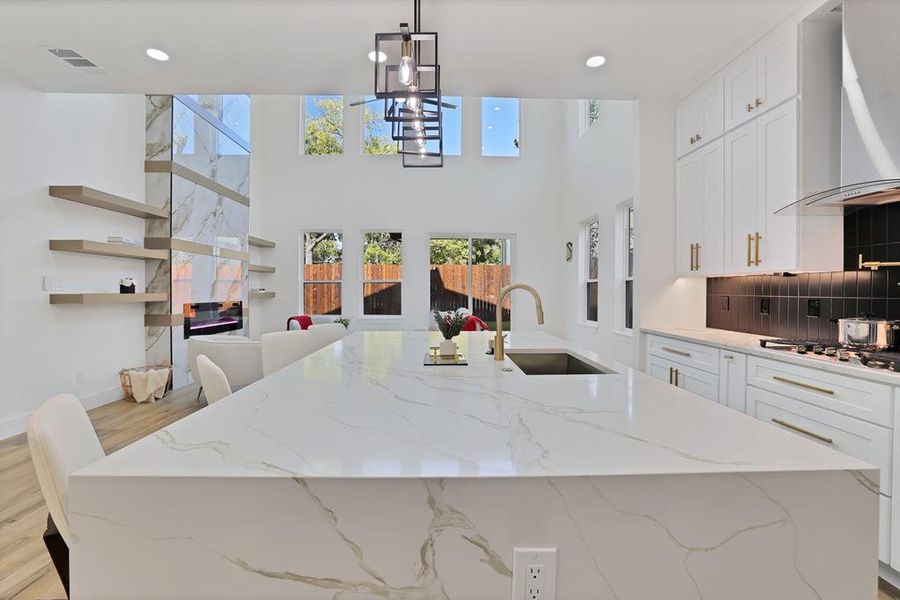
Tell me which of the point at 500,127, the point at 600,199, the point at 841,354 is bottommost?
the point at 841,354

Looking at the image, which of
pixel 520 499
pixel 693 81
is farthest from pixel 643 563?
pixel 693 81

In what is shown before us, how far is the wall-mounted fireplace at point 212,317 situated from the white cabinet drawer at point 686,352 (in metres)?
5.09

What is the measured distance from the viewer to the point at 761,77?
3119mm

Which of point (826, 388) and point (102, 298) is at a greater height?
point (102, 298)

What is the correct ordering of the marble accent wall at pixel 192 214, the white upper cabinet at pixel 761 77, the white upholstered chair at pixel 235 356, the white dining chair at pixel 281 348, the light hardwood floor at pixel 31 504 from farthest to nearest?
the marble accent wall at pixel 192 214
the white upholstered chair at pixel 235 356
the white dining chair at pixel 281 348
the white upper cabinet at pixel 761 77
the light hardwood floor at pixel 31 504

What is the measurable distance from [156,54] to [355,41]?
146cm

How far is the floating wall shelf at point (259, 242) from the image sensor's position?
730 centimetres

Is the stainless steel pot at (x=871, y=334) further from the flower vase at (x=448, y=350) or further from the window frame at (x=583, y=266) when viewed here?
the window frame at (x=583, y=266)

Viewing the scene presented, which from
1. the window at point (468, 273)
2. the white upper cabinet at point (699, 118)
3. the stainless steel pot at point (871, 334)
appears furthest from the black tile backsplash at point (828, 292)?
the window at point (468, 273)

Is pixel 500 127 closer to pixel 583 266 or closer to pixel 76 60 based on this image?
pixel 583 266

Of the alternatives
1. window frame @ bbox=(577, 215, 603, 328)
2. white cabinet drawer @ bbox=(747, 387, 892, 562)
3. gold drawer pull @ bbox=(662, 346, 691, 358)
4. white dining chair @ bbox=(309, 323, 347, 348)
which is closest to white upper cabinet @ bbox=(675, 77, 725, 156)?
gold drawer pull @ bbox=(662, 346, 691, 358)

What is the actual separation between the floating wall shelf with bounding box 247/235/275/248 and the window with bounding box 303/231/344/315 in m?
0.57

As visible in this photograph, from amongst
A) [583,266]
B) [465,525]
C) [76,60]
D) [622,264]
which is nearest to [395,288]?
[583,266]

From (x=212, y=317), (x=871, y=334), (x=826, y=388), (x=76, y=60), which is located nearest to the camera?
(x=826, y=388)
